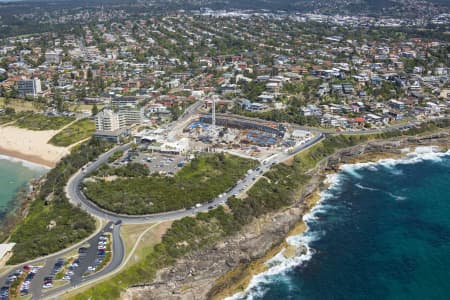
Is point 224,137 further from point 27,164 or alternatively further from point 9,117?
point 9,117

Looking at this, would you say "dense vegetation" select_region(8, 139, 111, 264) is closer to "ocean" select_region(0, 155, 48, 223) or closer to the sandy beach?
"ocean" select_region(0, 155, 48, 223)

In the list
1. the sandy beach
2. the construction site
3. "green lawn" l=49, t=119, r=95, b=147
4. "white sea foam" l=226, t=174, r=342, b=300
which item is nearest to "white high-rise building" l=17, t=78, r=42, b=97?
the sandy beach

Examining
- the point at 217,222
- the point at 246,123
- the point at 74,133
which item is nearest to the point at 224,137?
the point at 246,123

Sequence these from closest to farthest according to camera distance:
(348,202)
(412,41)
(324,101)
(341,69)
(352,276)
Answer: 1. (352,276)
2. (348,202)
3. (324,101)
4. (341,69)
5. (412,41)

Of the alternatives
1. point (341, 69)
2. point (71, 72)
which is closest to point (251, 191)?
point (341, 69)

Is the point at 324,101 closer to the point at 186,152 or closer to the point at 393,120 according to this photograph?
the point at 393,120

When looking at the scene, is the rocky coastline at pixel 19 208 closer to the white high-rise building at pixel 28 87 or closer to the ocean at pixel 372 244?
the ocean at pixel 372 244

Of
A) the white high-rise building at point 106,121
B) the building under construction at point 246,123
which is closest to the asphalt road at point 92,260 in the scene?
the white high-rise building at point 106,121
